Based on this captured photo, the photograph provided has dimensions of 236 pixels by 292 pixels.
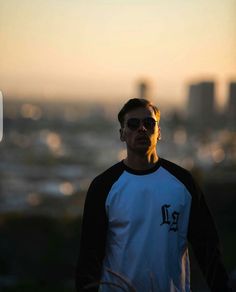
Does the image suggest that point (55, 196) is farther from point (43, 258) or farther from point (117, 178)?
point (117, 178)

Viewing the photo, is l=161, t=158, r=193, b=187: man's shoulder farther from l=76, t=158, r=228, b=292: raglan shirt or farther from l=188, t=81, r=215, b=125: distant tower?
l=188, t=81, r=215, b=125: distant tower

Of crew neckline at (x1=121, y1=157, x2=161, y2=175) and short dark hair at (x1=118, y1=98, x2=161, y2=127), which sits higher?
short dark hair at (x1=118, y1=98, x2=161, y2=127)

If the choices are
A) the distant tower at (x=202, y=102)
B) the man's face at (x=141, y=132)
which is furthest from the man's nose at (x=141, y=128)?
the distant tower at (x=202, y=102)

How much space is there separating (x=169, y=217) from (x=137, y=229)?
9cm

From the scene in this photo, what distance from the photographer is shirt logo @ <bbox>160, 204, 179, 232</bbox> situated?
1.69m

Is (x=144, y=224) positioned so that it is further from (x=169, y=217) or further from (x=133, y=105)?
(x=133, y=105)

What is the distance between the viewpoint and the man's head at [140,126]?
1.73m

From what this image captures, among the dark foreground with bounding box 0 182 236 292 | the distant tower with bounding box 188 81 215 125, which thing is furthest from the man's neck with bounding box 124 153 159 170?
the distant tower with bounding box 188 81 215 125

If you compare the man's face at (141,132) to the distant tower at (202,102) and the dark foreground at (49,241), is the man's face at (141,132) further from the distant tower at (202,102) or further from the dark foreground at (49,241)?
the distant tower at (202,102)

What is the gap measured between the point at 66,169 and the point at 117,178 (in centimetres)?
4724

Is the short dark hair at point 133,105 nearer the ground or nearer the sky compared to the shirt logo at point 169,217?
nearer the sky

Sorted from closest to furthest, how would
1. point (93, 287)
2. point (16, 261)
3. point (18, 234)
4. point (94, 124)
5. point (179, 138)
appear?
point (93, 287) → point (16, 261) → point (18, 234) → point (179, 138) → point (94, 124)

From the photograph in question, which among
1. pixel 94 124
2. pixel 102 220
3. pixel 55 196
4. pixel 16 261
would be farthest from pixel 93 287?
pixel 94 124

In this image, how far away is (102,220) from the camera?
5.58 feet
